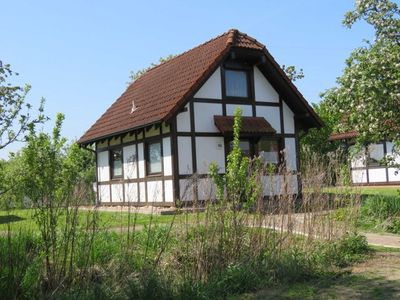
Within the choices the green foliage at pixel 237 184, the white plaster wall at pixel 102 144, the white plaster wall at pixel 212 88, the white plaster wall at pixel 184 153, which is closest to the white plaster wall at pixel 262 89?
the white plaster wall at pixel 212 88

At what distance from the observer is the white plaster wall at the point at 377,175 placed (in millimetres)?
29397

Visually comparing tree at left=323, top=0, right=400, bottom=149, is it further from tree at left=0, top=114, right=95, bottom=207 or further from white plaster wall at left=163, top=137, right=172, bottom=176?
tree at left=0, top=114, right=95, bottom=207

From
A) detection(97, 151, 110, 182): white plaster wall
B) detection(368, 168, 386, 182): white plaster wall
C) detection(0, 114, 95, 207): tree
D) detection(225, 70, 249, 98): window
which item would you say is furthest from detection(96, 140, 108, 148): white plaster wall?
detection(368, 168, 386, 182): white plaster wall

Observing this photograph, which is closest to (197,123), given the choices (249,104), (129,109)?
(249,104)

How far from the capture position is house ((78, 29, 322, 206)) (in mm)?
16594

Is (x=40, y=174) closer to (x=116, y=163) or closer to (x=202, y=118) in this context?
(x=202, y=118)

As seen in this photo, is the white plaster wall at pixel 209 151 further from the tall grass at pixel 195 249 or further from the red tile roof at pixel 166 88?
the tall grass at pixel 195 249

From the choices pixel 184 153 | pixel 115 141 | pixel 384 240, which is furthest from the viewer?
pixel 115 141

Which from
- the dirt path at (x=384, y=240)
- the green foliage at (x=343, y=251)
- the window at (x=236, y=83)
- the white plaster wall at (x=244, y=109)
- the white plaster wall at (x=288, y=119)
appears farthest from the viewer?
the white plaster wall at (x=288, y=119)

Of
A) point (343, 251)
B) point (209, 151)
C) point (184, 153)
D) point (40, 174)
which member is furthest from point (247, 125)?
point (40, 174)

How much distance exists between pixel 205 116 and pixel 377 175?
16148 millimetres

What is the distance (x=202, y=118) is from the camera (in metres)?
17.1

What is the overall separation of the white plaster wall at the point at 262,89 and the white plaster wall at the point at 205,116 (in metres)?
1.91

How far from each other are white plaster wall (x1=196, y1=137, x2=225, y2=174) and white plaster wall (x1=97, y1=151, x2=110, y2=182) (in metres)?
5.35
